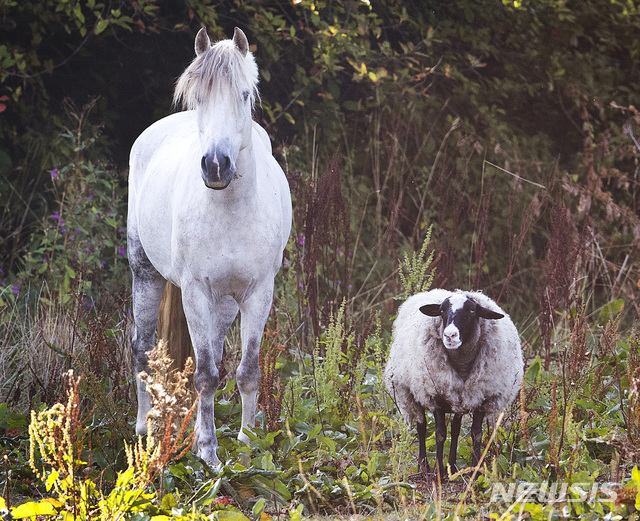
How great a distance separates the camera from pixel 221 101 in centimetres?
356

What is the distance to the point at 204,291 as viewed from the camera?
392 centimetres

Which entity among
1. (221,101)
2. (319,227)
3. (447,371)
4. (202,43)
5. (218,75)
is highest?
(202,43)

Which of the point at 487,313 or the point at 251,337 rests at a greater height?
the point at 487,313

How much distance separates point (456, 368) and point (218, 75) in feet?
6.07

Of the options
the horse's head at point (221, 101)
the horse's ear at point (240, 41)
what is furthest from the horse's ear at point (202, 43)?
the horse's ear at point (240, 41)

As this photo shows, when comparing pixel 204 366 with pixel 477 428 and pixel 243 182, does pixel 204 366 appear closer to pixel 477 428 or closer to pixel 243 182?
pixel 243 182

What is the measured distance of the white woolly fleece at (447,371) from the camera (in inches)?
153

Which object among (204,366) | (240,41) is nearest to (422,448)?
(204,366)

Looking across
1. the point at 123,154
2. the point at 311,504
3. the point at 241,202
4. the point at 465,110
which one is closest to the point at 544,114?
the point at 465,110

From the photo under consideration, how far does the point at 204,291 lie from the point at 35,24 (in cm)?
467

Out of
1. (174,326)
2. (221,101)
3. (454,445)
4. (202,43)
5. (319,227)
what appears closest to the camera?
(221,101)

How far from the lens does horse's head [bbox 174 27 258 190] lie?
3.46 meters

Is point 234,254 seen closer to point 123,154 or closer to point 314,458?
point 314,458

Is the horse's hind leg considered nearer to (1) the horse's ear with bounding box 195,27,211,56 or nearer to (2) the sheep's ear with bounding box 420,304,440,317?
(1) the horse's ear with bounding box 195,27,211,56
